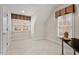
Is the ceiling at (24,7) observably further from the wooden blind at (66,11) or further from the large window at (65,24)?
the large window at (65,24)

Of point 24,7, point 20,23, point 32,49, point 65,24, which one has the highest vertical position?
point 24,7

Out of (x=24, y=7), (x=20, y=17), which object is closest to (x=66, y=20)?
(x=24, y=7)

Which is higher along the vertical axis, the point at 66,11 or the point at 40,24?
the point at 66,11

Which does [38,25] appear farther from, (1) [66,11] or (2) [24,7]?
(1) [66,11]

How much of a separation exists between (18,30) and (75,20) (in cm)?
419

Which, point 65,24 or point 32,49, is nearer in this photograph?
point 32,49

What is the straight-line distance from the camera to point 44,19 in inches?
302

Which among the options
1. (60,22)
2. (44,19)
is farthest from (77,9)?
(44,19)

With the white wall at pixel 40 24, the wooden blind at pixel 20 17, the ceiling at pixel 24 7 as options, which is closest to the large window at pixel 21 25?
the wooden blind at pixel 20 17

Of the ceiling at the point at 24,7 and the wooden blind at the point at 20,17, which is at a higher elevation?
the ceiling at the point at 24,7

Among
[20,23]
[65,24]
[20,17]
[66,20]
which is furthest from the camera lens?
[20,23]

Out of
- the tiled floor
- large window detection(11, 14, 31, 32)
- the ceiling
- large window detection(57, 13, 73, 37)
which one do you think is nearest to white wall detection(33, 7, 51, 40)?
large window detection(11, 14, 31, 32)
